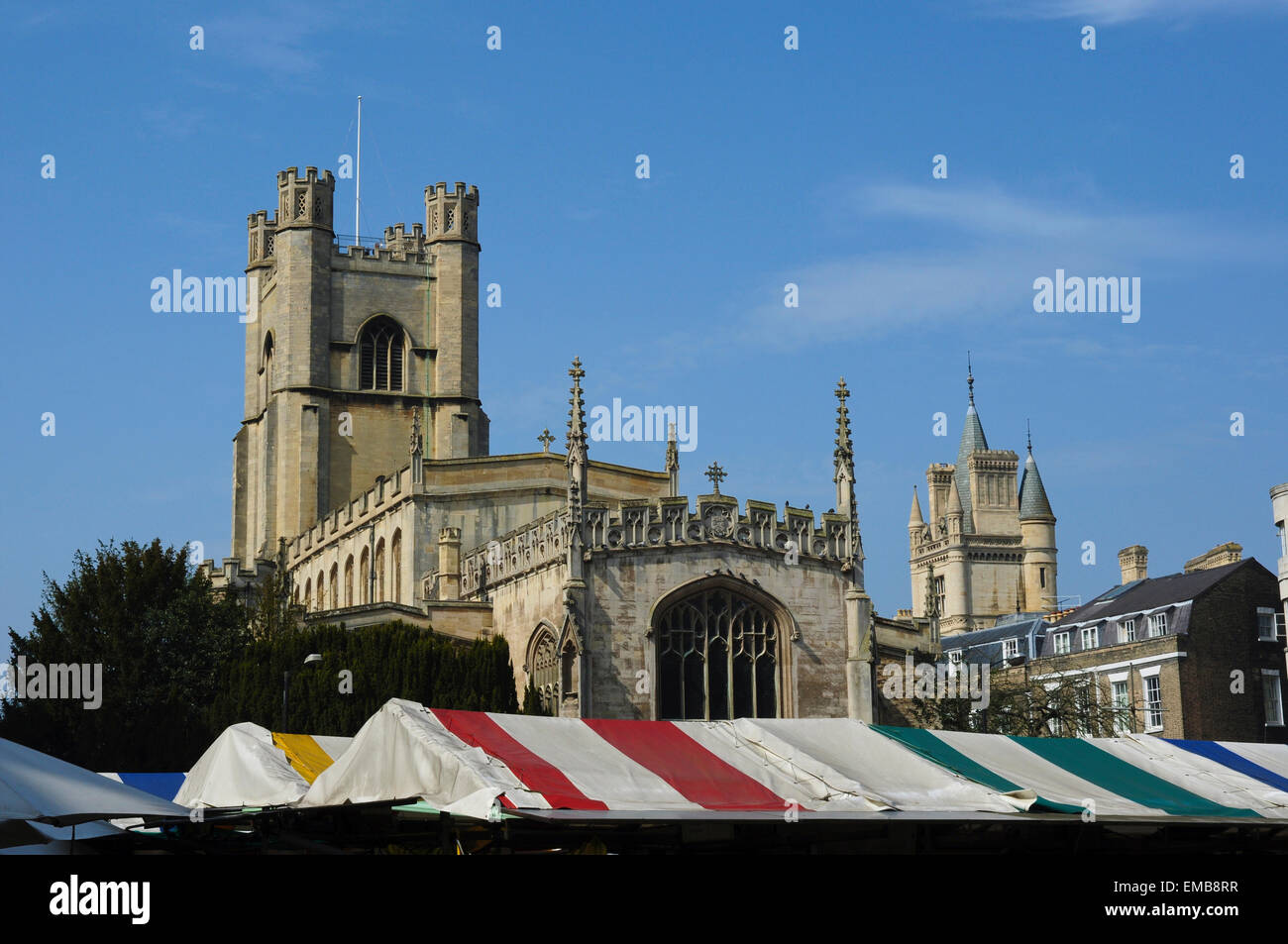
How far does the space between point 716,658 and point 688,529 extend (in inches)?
132

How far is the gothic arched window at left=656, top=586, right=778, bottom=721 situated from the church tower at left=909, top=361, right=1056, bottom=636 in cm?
10593

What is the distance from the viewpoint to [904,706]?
156 feet

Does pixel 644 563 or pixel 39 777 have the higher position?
pixel 644 563

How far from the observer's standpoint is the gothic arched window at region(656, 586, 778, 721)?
42.4 meters

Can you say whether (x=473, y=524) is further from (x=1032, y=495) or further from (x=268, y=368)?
(x=1032, y=495)

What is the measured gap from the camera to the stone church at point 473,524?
A: 42406 mm

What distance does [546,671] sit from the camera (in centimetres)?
4394

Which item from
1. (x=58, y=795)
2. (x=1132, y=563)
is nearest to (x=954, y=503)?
(x=1132, y=563)

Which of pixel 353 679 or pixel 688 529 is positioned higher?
pixel 688 529

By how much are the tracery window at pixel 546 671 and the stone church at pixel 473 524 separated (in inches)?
2.7

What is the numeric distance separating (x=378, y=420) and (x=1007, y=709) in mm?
32322

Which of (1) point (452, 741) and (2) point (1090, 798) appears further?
(2) point (1090, 798)
